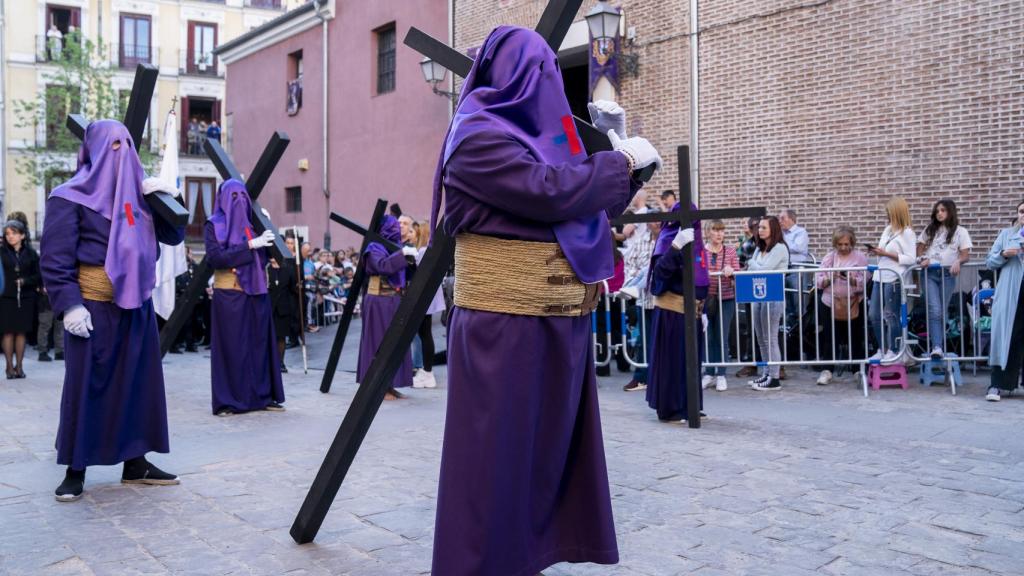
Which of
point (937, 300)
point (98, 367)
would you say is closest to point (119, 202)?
point (98, 367)

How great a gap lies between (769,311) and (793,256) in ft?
5.98

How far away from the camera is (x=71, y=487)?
511 centimetres

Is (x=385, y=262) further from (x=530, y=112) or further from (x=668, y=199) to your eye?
(x=530, y=112)

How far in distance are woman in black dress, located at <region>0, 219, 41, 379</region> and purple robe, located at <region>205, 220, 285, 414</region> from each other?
15.1 feet

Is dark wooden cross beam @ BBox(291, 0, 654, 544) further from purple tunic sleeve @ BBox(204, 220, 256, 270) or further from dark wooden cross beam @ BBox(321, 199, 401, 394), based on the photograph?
dark wooden cross beam @ BBox(321, 199, 401, 394)

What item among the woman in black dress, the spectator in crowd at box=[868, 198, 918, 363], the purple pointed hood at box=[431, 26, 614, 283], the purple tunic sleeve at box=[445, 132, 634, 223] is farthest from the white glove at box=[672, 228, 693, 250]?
the woman in black dress

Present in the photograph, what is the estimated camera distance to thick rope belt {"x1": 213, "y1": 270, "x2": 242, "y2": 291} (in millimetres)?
8547

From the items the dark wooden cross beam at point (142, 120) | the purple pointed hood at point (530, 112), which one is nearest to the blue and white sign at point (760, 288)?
the dark wooden cross beam at point (142, 120)

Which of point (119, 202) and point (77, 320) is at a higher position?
point (119, 202)

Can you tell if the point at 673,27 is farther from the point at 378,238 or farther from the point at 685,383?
the point at 685,383

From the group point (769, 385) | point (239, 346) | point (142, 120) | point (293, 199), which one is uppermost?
point (293, 199)

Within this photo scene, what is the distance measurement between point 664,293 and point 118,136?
14.8ft

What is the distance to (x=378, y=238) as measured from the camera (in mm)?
9734

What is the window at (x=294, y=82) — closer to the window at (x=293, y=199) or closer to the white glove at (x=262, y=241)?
the window at (x=293, y=199)
